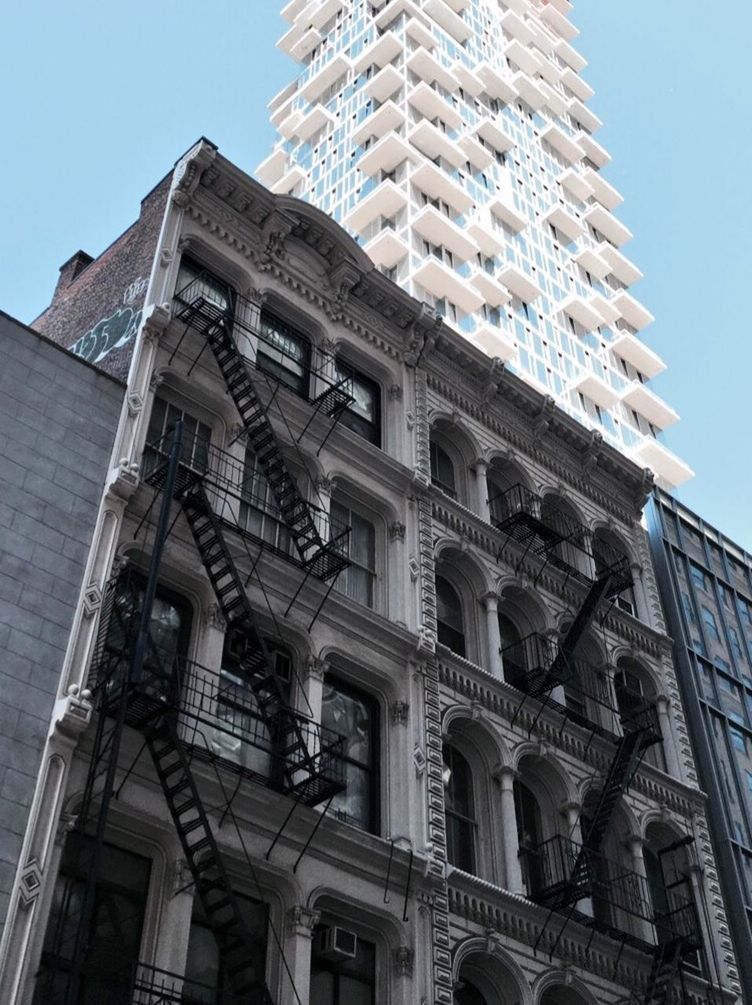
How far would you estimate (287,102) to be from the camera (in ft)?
302

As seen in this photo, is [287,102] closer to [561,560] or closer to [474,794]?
[561,560]

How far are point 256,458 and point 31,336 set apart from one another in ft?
16.1

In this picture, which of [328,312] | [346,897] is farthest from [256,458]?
[346,897]

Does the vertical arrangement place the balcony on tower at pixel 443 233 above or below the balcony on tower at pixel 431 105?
below

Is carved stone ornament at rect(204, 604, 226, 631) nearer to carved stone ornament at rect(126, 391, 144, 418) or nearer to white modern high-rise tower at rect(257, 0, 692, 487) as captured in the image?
carved stone ornament at rect(126, 391, 144, 418)

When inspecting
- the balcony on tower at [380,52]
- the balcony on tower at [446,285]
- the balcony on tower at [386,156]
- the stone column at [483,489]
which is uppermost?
the balcony on tower at [380,52]

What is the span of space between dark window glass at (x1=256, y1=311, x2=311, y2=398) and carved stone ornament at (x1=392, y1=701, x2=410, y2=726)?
6.76m

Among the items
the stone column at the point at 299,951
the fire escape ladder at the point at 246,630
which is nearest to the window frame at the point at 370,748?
the fire escape ladder at the point at 246,630

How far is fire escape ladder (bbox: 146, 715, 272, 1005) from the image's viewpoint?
1767 cm

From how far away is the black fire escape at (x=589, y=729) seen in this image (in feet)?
80.8

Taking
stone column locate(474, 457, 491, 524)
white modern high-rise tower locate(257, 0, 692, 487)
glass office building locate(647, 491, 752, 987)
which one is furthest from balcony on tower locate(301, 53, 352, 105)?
stone column locate(474, 457, 491, 524)

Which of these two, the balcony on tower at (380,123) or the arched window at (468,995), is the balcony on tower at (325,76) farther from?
the arched window at (468,995)

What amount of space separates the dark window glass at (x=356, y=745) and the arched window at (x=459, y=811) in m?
1.58

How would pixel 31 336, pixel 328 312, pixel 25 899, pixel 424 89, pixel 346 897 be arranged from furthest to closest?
1. pixel 424 89
2. pixel 328 312
3. pixel 31 336
4. pixel 346 897
5. pixel 25 899
